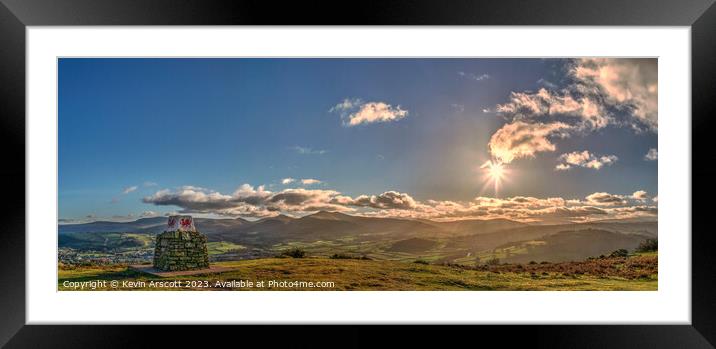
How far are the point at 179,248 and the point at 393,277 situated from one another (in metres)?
3.16

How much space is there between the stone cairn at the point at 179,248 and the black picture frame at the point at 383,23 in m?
2.68

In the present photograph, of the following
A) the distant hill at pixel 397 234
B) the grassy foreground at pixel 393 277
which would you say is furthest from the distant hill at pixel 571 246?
the grassy foreground at pixel 393 277

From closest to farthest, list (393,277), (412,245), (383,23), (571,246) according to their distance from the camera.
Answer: (383,23) → (393,277) → (571,246) → (412,245)

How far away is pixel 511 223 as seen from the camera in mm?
7133

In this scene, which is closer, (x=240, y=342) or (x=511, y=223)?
(x=240, y=342)

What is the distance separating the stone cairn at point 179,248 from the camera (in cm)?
717

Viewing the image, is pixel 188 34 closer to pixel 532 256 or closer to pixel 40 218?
pixel 40 218

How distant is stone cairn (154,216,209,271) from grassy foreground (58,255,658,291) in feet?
0.79

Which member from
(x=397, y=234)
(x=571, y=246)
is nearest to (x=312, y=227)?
(x=397, y=234)

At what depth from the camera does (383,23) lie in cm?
402

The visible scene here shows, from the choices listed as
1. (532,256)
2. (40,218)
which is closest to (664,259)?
(532,256)

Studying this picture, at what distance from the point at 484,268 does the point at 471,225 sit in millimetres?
656

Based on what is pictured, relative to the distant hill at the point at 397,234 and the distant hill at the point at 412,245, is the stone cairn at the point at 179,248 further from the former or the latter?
the distant hill at the point at 412,245

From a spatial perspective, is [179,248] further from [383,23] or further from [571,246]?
[571,246]
